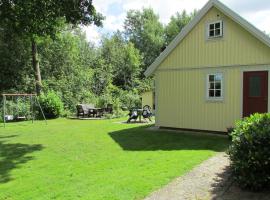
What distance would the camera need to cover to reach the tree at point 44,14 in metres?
12.2

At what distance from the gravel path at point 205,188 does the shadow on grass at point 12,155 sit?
3.59 m

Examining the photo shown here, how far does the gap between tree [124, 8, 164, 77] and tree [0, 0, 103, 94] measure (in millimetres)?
31069

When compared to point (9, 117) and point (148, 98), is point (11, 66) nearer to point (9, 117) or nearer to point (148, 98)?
point (9, 117)

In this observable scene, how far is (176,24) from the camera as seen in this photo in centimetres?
4978

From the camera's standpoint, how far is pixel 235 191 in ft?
17.9

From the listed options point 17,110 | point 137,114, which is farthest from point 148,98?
point 17,110

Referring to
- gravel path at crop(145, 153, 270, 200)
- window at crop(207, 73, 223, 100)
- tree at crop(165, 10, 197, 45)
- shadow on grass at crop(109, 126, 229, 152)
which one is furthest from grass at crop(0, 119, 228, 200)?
tree at crop(165, 10, 197, 45)

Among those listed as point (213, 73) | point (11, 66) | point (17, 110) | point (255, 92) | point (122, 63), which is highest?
point (122, 63)

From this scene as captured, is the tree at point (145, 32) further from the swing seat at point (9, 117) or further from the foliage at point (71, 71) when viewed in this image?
the swing seat at point (9, 117)

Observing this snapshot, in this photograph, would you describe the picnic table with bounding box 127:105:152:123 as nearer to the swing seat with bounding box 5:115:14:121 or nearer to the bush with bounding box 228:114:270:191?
the swing seat with bounding box 5:115:14:121

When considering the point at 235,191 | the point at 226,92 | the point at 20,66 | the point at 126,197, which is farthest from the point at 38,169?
the point at 20,66

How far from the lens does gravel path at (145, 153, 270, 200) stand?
17.1ft

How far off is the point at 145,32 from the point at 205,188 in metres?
45.0

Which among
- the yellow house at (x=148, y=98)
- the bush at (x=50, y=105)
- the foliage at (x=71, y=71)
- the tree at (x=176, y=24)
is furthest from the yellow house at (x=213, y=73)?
the tree at (x=176, y=24)
